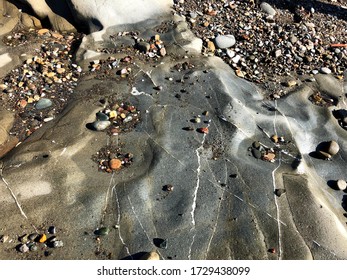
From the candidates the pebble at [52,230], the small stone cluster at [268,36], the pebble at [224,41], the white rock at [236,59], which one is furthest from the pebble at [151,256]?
the pebble at [224,41]

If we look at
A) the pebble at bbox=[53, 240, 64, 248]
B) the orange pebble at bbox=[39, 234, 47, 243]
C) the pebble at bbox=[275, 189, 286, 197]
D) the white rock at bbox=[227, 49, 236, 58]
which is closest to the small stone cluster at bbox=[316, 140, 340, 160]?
the pebble at bbox=[275, 189, 286, 197]

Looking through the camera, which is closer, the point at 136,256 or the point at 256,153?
the point at 136,256

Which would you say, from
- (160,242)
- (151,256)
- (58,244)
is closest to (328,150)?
(160,242)

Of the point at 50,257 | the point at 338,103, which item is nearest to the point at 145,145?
the point at 50,257

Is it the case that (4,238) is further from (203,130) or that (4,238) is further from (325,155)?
(325,155)
